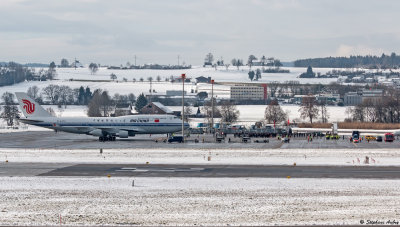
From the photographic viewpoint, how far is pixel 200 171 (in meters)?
46.3

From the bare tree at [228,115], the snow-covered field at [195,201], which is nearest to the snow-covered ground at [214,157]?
the snow-covered field at [195,201]

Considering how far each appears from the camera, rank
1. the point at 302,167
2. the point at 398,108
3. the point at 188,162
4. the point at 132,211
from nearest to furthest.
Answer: the point at 132,211 < the point at 302,167 < the point at 188,162 < the point at 398,108

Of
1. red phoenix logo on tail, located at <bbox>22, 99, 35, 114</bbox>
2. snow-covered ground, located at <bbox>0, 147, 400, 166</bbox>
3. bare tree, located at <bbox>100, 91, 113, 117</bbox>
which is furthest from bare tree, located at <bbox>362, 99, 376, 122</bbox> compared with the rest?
red phoenix logo on tail, located at <bbox>22, 99, 35, 114</bbox>

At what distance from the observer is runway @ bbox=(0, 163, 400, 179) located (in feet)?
143

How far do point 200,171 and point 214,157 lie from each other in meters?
11.5

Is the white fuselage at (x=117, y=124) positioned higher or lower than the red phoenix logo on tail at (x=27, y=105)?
lower

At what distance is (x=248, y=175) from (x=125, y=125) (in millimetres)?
46409

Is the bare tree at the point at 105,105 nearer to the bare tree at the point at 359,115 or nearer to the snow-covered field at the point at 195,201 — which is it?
the bare tree at the point at 359,115

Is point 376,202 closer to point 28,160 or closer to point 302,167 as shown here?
point 302,167

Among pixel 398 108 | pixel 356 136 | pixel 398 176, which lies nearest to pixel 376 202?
pixel 398 176

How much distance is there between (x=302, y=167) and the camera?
1909 inches

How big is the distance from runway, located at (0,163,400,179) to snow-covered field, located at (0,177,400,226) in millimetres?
2514

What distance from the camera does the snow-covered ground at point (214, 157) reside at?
53.1 m

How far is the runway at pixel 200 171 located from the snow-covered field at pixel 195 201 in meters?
2.51
